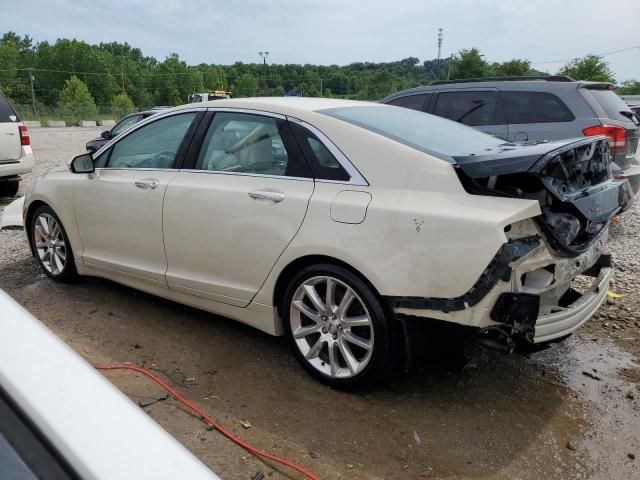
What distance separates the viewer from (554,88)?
643cm

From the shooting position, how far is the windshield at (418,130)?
306 cm

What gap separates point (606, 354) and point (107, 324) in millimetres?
3532

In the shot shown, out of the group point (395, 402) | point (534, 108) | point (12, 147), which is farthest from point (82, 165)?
point (12, 147)

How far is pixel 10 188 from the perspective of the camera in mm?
9227

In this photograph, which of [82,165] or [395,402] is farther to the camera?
[82,165]

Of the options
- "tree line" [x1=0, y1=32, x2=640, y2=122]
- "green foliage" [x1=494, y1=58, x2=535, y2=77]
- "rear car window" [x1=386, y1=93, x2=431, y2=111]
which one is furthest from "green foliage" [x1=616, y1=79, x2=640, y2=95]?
"rear car window" [x1=386, y1=93, x2=431, y2=111]

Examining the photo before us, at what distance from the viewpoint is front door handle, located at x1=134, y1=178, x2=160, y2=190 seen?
12.5 ft

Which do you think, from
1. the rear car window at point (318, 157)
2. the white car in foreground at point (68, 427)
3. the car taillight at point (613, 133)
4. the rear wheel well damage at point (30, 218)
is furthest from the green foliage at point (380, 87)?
the white car in foreground at point (68, 427)

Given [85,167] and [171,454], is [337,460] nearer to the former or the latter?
[171,454]

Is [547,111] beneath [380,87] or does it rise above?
beneath

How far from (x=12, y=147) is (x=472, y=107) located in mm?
7022

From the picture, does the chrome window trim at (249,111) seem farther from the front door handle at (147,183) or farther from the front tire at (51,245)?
the front tire at (51,245)

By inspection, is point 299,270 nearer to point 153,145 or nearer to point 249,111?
point 249,111

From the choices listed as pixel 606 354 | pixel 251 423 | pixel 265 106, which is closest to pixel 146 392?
pixel 251 423
